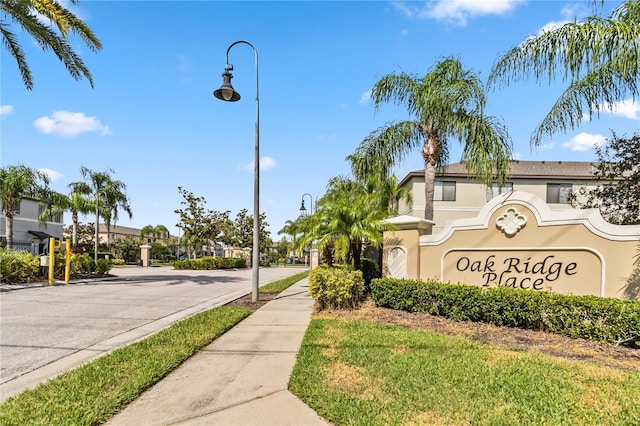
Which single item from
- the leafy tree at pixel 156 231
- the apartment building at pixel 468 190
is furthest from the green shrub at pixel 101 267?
the leafy tree at pixel 156 231

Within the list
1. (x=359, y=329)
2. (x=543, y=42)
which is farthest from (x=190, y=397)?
(x=543, y=42)

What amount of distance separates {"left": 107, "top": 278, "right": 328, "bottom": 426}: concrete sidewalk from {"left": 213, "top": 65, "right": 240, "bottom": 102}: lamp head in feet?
22.7

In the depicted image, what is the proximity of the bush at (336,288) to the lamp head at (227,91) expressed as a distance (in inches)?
215

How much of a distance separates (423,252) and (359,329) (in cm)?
411

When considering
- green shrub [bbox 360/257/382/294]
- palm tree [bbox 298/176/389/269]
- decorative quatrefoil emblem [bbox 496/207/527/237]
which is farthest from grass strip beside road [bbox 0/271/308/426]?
decorative quatrefoil emblem [bbox 496/207/527/237]

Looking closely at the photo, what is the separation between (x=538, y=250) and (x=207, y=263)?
2873 centimetres

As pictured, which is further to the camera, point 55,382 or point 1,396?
point 55,382

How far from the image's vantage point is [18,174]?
70.8ft

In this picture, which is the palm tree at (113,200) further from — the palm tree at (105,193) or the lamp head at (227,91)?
the lamp head at (227,91)

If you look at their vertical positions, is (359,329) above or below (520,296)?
below

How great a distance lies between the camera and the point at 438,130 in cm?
1269

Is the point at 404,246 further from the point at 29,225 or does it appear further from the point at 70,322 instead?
the point at 29,225

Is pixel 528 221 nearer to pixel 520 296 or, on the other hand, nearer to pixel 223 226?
pixel 520 296

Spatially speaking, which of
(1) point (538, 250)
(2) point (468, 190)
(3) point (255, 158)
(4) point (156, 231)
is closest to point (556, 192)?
(2) point (468, 190)
